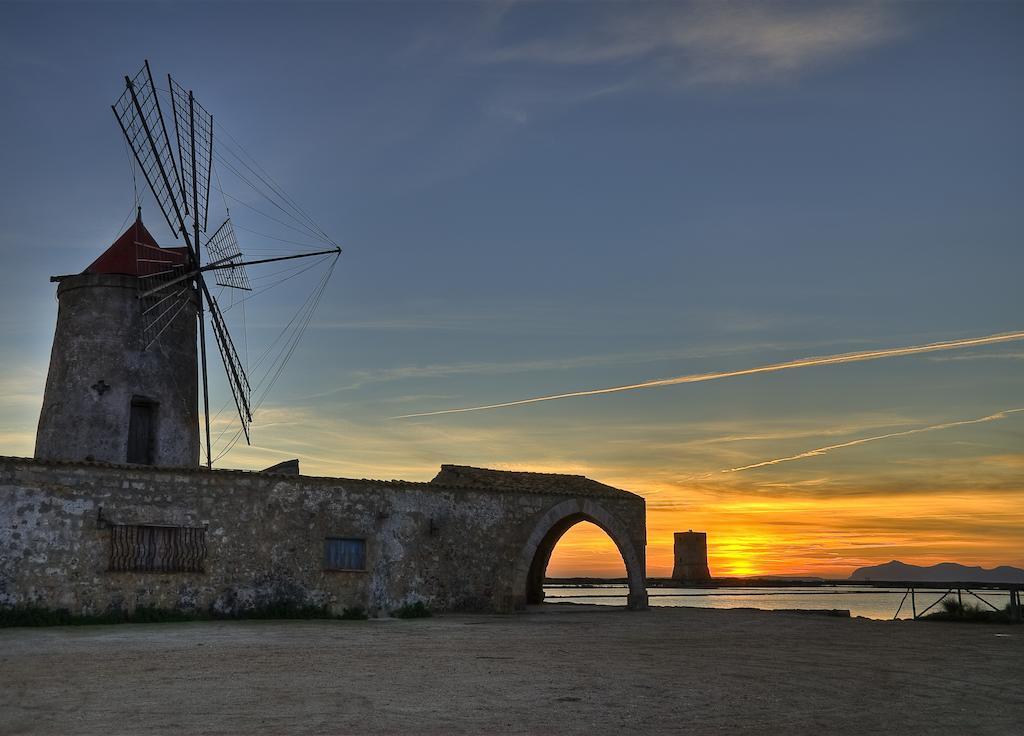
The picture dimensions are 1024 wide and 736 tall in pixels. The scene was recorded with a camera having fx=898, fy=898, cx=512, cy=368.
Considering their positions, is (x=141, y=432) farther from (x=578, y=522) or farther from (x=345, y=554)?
(x=578, y=522)

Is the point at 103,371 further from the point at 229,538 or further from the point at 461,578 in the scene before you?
the point at 461,578

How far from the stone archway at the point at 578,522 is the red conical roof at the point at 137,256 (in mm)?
11932

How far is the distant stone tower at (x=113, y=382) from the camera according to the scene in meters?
21.0

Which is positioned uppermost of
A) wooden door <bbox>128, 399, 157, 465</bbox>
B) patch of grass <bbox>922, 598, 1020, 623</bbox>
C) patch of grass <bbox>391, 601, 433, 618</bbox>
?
wooden door <bbox>128, 399, 157, 465</bbox>

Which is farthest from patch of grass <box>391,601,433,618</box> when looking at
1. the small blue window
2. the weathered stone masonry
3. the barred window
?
the barred window

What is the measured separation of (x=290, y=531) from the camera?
60.9 feet

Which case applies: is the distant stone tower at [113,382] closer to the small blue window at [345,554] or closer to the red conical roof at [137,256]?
the red conical roof at [137,256]

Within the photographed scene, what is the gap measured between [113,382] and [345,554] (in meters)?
7.16

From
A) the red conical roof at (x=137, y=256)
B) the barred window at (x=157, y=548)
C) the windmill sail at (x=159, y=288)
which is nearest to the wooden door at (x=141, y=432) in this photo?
the windmill sail at (x=159, y=288)

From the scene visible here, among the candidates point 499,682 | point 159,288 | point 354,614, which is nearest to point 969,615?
point 354,614

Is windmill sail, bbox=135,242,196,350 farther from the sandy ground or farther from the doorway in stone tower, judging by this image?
the sandy ground

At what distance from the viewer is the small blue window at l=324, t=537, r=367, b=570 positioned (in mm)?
19062

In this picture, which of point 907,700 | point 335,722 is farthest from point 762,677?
point 335,722

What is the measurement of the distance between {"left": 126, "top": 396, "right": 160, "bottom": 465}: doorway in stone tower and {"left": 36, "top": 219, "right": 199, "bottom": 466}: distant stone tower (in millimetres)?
23
